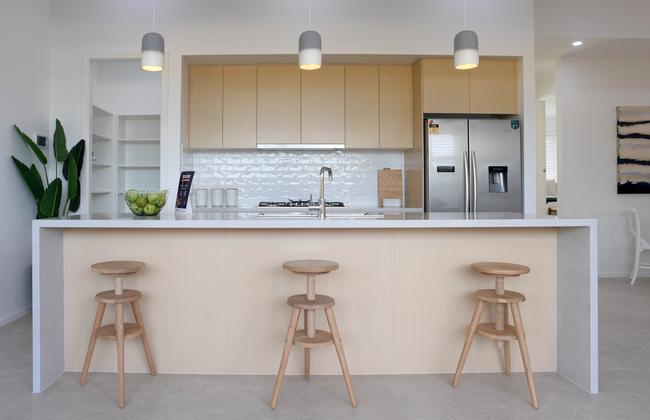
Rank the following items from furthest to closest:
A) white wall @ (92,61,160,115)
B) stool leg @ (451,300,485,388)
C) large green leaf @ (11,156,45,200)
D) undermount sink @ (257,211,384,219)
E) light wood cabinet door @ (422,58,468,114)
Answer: white wall @ (92,61,160,115) → light wood cabinet door @ (422,58,468,114) → large green leaf @ (11,156,45,200) → undermount sink @ (257,211,384,219) → stool leg @ (451,300,485,388)

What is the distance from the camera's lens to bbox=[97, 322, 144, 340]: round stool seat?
8.59ft

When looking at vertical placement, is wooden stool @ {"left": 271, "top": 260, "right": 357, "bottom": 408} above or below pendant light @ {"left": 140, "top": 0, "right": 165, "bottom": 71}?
below

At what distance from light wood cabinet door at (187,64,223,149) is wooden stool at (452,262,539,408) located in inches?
131

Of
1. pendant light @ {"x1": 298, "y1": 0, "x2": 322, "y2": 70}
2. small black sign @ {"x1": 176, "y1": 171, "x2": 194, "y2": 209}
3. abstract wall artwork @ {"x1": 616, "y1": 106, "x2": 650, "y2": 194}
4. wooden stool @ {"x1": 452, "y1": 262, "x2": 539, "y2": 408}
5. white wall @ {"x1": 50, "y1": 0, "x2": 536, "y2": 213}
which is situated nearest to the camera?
wooden stool @ {"x1": 452, "y1": 262, "x2": 539, "y2": 408}

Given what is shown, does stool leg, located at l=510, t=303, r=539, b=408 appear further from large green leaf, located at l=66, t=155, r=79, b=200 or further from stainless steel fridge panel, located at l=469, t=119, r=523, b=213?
large green leaf, located at l=66, t=155, r=79, b=200

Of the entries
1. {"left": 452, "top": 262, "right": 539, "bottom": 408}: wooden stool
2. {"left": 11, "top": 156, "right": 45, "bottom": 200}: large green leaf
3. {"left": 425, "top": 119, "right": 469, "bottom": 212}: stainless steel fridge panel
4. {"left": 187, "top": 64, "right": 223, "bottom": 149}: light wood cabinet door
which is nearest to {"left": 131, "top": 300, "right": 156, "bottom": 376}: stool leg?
{"left": 452, "top": 262, "right": 539, "bottom": 408}: wooden stool

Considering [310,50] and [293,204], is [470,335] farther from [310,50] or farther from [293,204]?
[293,204]

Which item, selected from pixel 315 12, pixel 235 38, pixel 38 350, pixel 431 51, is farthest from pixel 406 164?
pixel 38 350

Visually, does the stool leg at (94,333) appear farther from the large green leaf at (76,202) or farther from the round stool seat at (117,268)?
the large green leaf at (76,202)

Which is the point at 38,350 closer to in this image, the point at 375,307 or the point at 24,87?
the point at 375,307

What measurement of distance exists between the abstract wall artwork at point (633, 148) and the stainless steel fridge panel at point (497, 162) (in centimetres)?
248

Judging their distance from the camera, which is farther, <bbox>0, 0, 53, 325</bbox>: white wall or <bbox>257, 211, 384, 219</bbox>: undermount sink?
<bbox>0, 0, 53, 325</bbox>: white wall

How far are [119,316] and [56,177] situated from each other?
2727mm

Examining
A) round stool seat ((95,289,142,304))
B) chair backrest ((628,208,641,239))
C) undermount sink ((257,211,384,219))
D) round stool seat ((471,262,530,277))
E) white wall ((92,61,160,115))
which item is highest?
white wall ((92,61,160,115))
